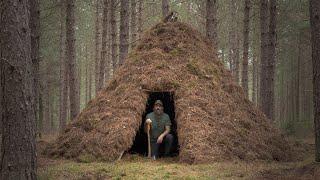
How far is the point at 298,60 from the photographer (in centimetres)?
2706

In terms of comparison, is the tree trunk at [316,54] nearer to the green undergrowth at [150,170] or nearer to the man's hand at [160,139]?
the green undergrowth at [150,170]

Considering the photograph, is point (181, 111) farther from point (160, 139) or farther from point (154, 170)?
point (154, 170)

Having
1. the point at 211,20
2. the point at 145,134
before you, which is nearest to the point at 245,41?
the point at 211,20

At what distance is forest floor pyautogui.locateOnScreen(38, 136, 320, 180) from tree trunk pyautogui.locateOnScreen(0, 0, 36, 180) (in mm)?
1578

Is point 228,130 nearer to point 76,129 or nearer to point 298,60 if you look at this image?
point 76,129

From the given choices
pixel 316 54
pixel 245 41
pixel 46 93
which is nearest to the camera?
pixel 316 54

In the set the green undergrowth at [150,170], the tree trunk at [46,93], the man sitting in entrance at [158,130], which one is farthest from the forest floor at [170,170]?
the tree trunk at [46,93]

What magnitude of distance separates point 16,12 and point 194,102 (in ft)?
18.7

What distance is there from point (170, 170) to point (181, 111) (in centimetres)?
238

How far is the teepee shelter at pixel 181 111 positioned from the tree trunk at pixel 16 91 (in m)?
3.82

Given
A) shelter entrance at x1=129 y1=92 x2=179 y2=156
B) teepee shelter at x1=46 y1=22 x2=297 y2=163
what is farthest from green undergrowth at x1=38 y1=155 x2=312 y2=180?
shelter entrance at x1=129 y1=92 x2=179 y2=156

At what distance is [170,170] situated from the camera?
28.3ft

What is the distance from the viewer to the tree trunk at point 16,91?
6.08 m

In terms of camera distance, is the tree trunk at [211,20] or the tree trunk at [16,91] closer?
the tree trunk at [16,91]
